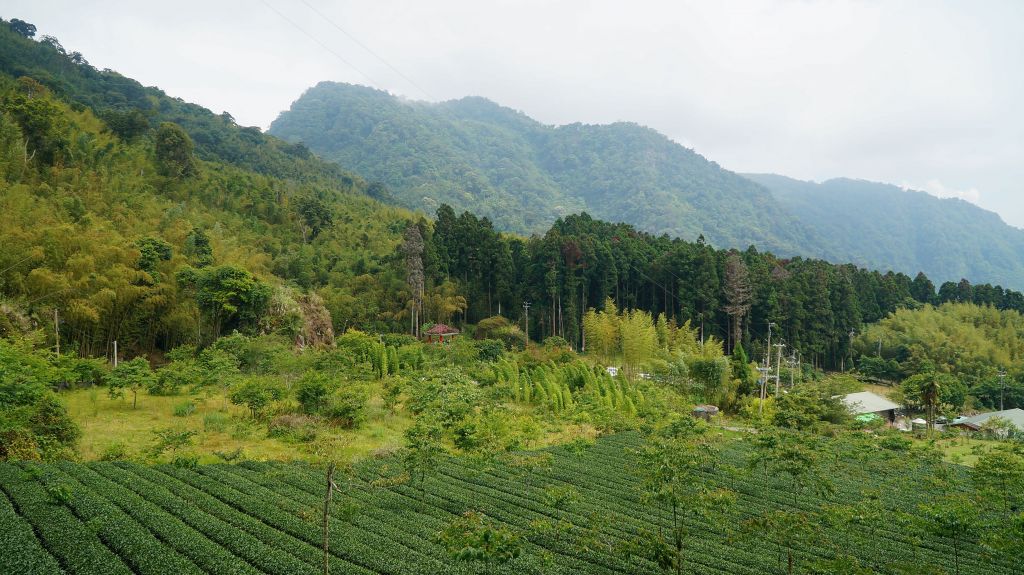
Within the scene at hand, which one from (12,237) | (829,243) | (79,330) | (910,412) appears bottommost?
(910,412)

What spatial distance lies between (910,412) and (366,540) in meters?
39.5

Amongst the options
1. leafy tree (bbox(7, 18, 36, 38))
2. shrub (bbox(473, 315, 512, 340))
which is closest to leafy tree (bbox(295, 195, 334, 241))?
shrub (bbox(473, 315, 512, 340))

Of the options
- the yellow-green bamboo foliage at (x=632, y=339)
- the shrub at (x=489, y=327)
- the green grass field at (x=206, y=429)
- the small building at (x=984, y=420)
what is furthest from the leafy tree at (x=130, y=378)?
the small building at (x=984, y=420)

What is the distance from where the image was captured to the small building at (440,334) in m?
36.7

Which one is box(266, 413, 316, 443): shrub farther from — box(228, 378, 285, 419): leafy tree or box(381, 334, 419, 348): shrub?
box(381, 334, 419, 348): shrub

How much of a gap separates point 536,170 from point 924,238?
128m

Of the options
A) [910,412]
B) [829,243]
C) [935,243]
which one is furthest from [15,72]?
[935,243]

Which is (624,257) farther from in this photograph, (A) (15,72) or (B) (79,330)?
(A) (15,72)

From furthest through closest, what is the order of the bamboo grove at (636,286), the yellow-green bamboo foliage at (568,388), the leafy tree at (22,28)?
the leafy tree at (22,28), the bamboo grove at (636,286), the yellow-green bamboo foliage at (568,388)

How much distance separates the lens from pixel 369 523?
10.9 meters

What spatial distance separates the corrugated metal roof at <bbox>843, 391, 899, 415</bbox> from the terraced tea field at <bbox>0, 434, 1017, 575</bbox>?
60.4 ft

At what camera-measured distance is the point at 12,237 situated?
20609 mm

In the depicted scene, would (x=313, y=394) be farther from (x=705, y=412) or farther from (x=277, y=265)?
(x=277, y=265)

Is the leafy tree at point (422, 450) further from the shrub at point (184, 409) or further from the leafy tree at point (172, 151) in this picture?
the leafy tree at point (172, 151)
